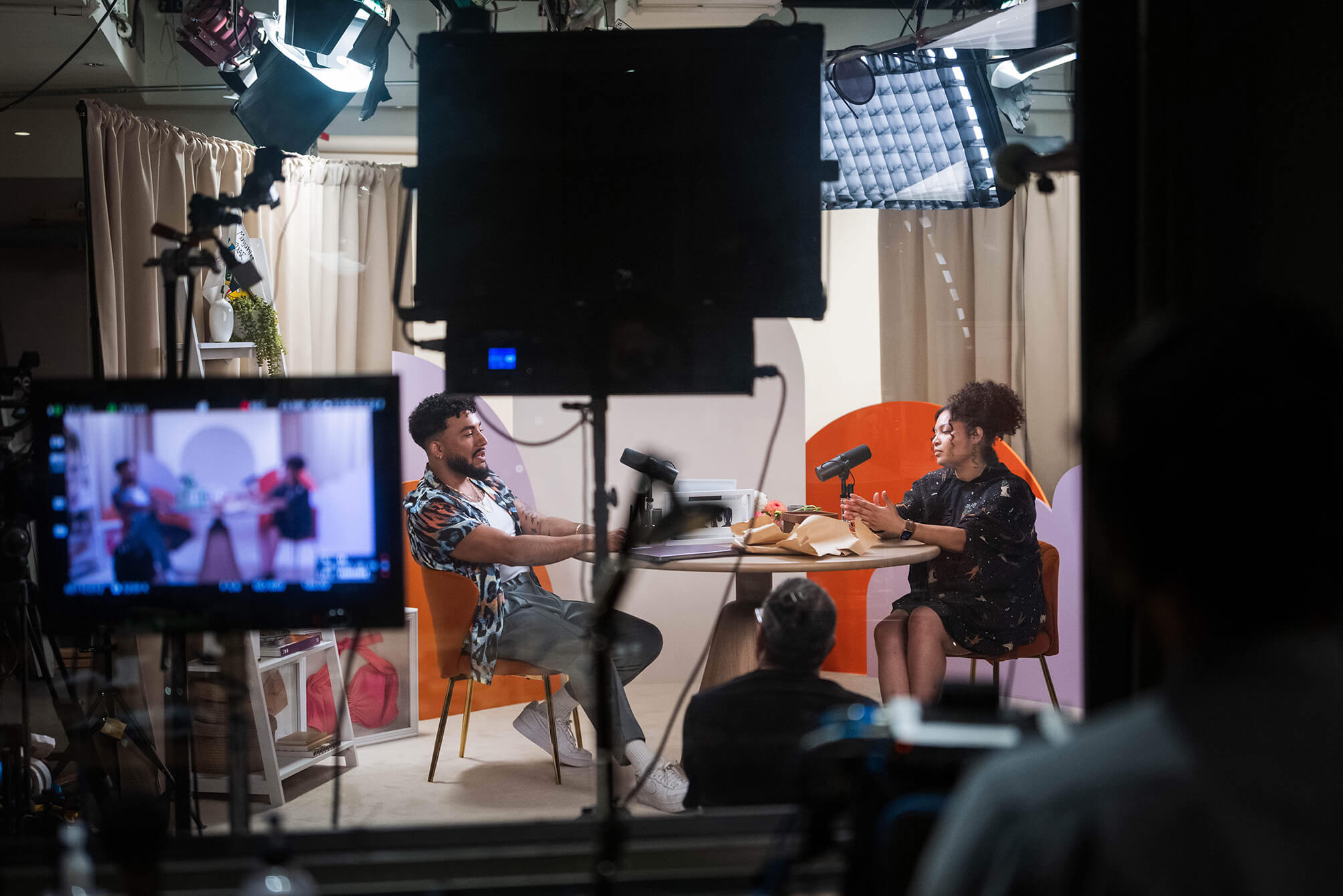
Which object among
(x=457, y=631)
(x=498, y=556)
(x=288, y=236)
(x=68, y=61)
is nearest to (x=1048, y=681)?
(x=498, y=556)

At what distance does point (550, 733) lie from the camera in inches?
131

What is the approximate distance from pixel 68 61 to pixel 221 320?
1452 millimetres

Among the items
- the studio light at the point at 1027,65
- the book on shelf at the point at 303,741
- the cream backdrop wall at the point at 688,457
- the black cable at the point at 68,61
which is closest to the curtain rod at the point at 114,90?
the black cable at the point at 68,61

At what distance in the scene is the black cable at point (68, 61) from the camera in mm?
3289

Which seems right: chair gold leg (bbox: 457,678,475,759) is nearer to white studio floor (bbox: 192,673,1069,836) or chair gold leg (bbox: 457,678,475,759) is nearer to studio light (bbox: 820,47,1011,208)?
white studio floor (bbox: 192,673,1069,836)

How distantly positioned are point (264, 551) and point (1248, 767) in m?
1.21

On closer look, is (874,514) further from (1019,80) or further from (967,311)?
(1019,80)

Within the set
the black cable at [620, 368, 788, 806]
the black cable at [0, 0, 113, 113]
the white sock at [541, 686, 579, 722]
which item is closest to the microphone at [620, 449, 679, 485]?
the black cable at [620, 368, 788, 806]

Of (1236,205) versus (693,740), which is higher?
(1236,205)

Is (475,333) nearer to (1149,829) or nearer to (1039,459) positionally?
(1149,829)

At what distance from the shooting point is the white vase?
311 centimetres

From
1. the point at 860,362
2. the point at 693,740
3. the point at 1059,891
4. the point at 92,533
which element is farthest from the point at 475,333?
the point at 860,362

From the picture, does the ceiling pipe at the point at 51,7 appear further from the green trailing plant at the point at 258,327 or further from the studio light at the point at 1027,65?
the studio light at the point at 1027,65

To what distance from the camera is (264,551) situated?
1.34 metres
